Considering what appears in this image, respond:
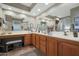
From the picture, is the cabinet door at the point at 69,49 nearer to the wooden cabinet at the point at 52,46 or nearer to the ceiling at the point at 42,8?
the wooden cabinet at the point at 52,46

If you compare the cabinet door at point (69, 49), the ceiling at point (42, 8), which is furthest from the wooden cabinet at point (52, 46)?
the ceiling at point (42, 8)

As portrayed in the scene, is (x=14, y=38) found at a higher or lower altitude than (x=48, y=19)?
lower

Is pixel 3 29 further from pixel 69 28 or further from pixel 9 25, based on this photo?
pixel 69 28

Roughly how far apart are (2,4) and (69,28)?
53.8 inches

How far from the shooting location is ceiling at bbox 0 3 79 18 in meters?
1.93

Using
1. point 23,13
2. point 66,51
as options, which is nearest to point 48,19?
point 23,13

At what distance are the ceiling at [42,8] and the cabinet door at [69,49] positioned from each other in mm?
573

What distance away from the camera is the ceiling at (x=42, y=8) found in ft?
6.33

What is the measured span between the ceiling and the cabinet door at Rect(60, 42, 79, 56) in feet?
1.88

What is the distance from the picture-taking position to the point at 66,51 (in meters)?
1.82

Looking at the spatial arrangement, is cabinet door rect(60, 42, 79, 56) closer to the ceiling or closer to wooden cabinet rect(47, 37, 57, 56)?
wooden cabinet rect(47, 37, 57, 56)

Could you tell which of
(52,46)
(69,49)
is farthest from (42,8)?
(69,49)

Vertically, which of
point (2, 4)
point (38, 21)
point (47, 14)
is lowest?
point (38, 21)

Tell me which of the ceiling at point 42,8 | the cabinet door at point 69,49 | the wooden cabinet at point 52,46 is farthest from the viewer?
the wooden cabinet at point 52,46
